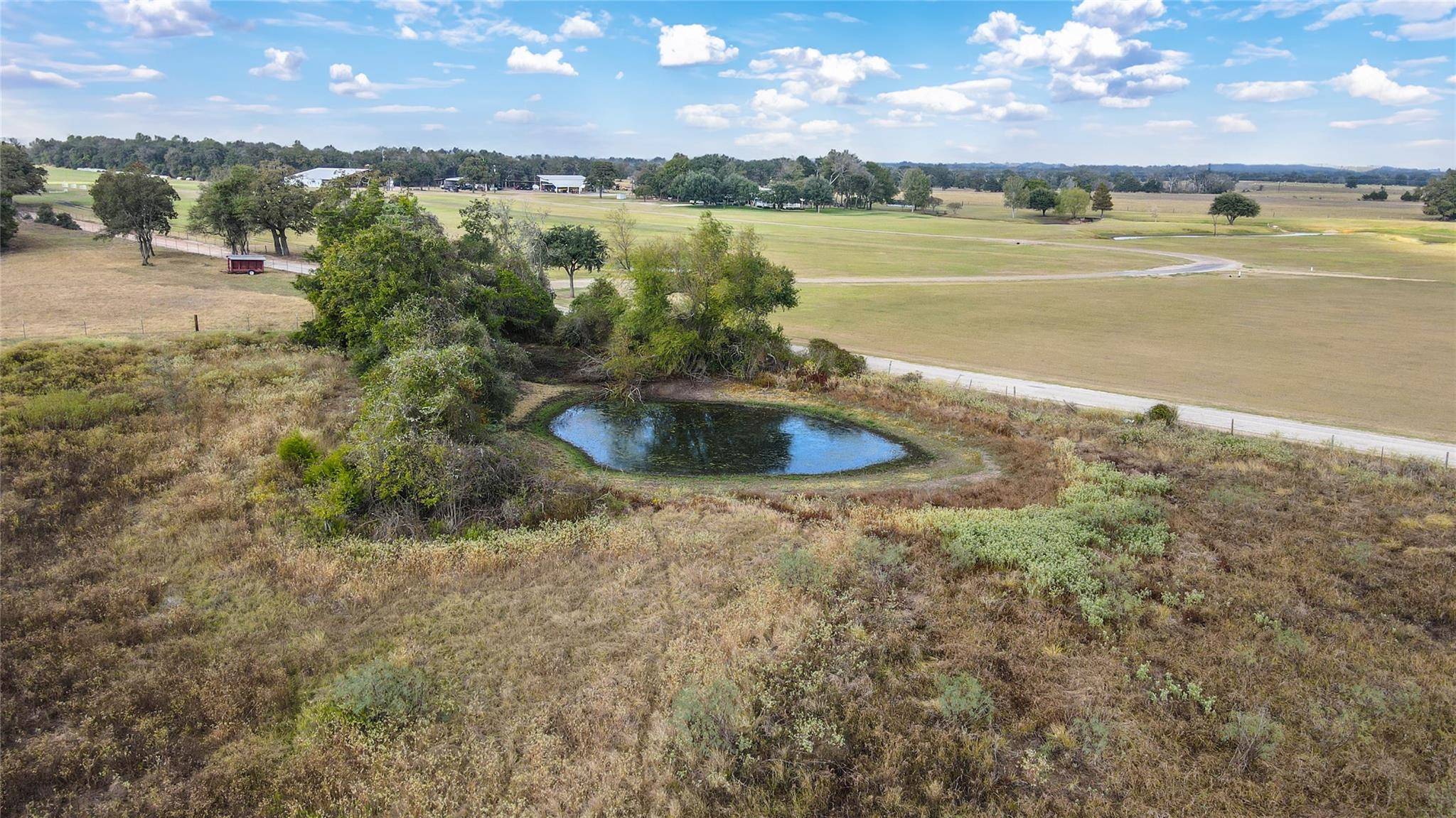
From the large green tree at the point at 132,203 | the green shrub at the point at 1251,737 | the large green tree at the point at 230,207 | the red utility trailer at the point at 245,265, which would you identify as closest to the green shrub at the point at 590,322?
Result: the red utility trailer at the point at 245,265

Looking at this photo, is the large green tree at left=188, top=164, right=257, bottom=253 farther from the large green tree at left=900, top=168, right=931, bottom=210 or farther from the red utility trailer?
the large green tree at left=900, top=168, right=931, bottom=210

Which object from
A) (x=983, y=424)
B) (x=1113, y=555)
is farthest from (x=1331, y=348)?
(x=1113, y=555)

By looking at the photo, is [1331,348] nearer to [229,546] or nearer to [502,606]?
[502,606]

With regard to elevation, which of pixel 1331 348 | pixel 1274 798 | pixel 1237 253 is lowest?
pixel 1274 798

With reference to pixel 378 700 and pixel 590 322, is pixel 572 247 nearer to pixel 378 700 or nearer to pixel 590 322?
pixel 590 322

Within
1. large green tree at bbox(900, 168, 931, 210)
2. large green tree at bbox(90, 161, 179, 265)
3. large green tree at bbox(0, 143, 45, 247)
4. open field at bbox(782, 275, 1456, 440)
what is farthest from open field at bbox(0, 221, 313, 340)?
large green tree at bbox(900, 168, 931, 210)

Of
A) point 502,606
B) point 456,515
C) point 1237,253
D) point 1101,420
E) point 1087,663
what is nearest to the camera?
point 1087,663
